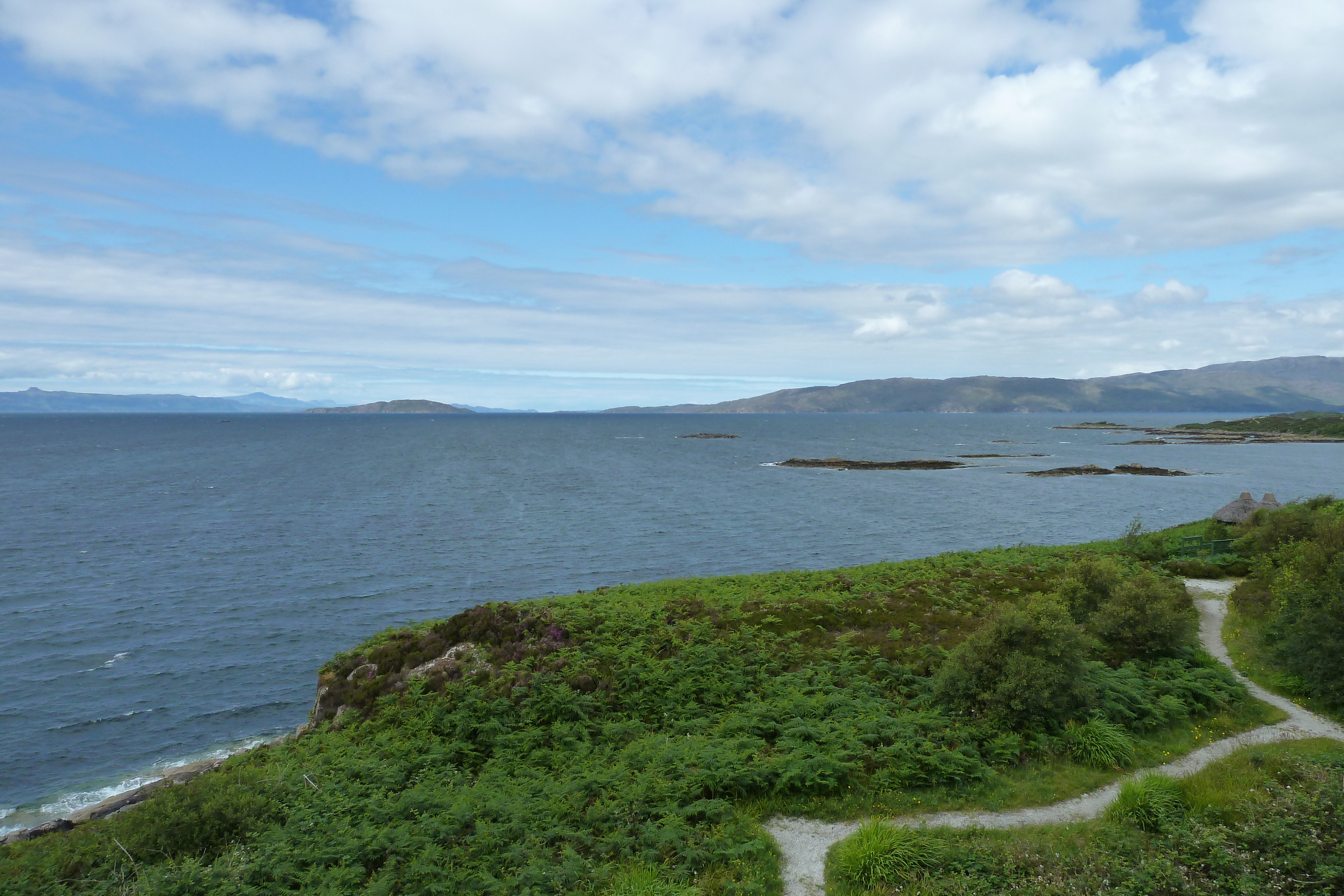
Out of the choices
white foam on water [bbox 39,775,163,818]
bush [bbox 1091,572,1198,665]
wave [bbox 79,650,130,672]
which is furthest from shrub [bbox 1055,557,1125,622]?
wave [bbox 79,650,130,672]

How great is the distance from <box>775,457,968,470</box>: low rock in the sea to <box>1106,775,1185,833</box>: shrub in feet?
336

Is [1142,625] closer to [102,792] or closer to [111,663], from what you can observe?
[102,792]

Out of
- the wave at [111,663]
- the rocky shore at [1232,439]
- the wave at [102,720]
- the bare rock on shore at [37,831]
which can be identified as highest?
the rocky shore at [1232,439]

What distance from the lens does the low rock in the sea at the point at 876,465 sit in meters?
116

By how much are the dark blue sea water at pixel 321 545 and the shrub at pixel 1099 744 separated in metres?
29.1

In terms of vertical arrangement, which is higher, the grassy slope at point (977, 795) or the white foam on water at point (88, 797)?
the grassy slope at point (977, 795)

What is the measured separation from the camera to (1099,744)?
16312 mm

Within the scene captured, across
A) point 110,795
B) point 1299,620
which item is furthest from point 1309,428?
point 110,795

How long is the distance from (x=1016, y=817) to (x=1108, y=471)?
110110mm

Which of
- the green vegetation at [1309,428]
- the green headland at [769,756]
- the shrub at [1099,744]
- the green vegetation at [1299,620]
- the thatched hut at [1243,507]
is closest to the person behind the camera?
the green headland at [769,756]

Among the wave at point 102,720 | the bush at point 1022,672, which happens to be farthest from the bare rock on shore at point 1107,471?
the wave at point 102,720

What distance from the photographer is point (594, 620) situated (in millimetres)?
25297

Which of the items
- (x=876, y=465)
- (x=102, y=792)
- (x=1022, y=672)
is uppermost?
(x=1022, y=672)

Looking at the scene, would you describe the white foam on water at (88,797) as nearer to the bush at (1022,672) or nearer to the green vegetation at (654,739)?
the green vegetation at (654,739)
